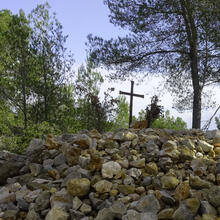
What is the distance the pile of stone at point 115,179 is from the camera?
124 inches

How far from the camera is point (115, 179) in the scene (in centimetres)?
366

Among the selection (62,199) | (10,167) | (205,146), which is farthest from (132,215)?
(10,167)

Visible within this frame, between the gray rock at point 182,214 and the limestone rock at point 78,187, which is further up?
the limestone rock at point 78,187

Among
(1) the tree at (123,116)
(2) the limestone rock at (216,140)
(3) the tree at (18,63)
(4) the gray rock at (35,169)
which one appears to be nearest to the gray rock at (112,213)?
(4) the gray rock at (35,169)

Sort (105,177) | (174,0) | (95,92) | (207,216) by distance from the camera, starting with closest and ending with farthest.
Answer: (207,216), (105,177), (174,0), (95,92)

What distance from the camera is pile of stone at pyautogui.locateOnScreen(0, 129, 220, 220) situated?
10.3 ft

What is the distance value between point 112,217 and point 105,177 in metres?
0.63

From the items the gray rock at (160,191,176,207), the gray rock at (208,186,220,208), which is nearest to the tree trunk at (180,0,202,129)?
the gray rock at (208,186,220,208)

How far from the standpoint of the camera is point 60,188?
3789mm

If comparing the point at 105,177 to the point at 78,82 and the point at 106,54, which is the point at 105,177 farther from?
the point at 78,82

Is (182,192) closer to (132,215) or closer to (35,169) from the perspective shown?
(132,215)

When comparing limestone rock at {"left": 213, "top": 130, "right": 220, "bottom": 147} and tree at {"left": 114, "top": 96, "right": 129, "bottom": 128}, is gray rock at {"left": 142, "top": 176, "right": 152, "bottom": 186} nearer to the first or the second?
limestone rock at {"left": 213, "top": 130, "right": 220, "bottom": 147}

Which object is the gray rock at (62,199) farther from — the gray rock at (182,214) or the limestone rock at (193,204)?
the limestone rock at (193,204)

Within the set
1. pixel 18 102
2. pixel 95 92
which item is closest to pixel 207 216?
pixel 18 102
